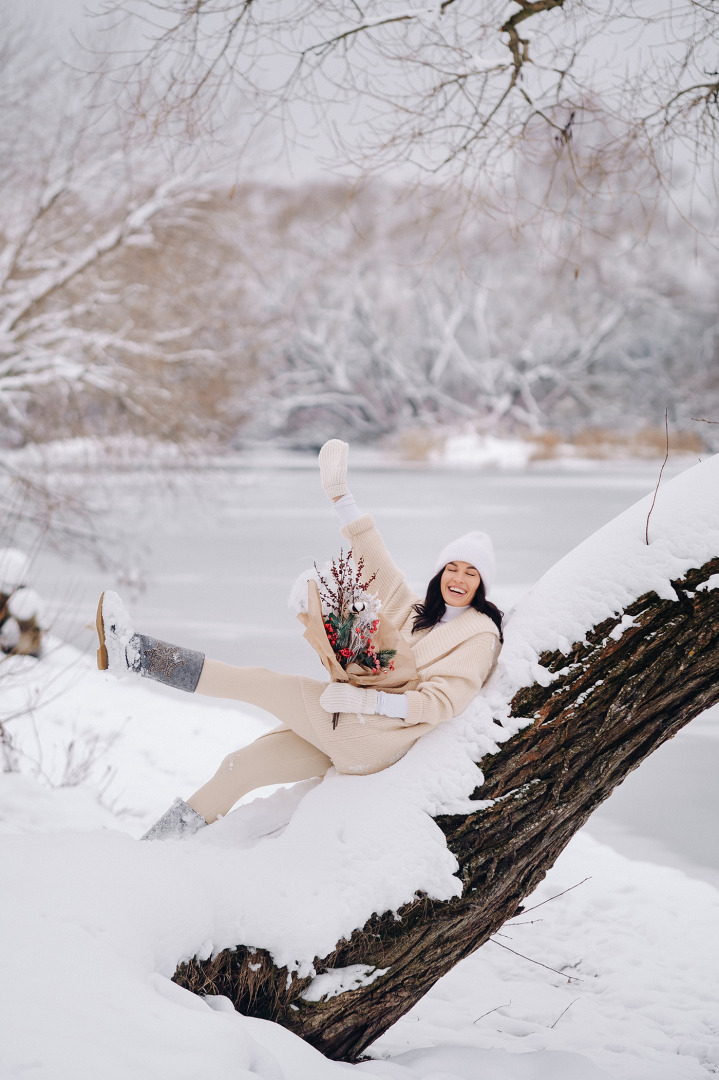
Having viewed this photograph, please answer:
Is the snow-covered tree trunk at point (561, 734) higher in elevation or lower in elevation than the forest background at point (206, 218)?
lower

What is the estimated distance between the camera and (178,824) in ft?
7.32

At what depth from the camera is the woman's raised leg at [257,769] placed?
2234 mm

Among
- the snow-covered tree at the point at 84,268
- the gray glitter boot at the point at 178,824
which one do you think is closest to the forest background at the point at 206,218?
the snow-covered tree at the point at 84,268

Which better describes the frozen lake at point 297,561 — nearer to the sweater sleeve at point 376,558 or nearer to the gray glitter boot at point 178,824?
the sweater sleeve at point 376,558

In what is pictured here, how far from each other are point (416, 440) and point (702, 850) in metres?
20.4

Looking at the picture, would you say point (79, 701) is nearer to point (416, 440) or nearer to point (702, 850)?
point (702, 850)

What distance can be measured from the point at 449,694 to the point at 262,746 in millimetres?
579

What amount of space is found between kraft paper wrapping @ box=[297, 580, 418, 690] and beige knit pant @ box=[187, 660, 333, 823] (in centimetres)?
11

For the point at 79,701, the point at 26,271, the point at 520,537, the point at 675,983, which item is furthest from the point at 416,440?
the point at 675,983

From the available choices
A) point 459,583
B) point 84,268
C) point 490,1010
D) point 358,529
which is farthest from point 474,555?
point 84,268

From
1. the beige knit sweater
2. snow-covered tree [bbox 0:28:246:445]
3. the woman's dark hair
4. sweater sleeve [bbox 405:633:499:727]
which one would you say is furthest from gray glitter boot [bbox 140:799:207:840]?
snow-covered tree [bbox 0:28:246:445]

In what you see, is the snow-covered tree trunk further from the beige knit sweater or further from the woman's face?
the woman's face

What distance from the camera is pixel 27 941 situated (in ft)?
4.92

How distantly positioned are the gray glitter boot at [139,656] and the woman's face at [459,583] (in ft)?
2.31
